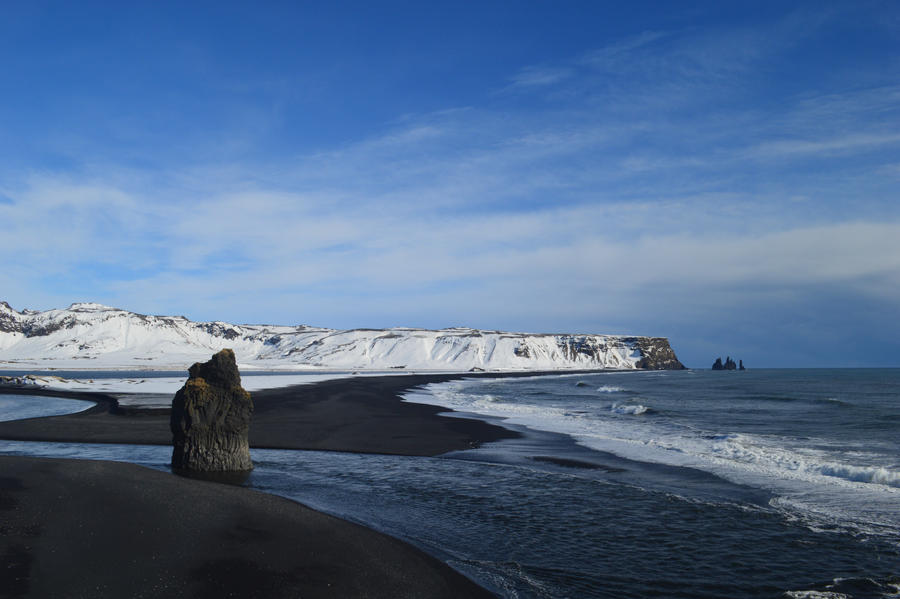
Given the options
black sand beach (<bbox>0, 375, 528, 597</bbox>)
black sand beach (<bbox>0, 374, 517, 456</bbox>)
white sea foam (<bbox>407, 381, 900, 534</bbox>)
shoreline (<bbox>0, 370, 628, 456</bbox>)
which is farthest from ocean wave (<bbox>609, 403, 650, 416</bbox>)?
black sand beach (<bbox>0, 375, 528, 597</bbox>)

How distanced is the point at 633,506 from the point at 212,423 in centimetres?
1243

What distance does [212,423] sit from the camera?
16688mm

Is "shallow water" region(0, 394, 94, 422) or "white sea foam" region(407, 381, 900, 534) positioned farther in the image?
"shallow water" region(0, 394, 94, 422)

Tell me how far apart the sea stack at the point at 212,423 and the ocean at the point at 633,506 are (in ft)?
4.09

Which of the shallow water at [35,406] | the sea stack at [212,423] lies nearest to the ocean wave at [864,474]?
the sea stack at [212,423]

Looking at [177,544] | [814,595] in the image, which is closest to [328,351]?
[177,544]

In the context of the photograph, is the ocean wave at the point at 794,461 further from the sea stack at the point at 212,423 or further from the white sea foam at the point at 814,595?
the sea stack at the point at 212,423

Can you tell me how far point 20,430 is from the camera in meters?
25.0

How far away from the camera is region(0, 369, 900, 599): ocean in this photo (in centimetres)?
946

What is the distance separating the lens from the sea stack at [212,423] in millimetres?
16484

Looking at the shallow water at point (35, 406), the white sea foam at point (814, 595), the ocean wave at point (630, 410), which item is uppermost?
the white sea foam at point (814, 595)

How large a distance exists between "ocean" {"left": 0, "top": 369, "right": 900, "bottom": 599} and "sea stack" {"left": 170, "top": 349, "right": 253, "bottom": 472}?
4.09 feet

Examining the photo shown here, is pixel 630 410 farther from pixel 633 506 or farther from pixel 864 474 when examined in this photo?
pixel 633 506

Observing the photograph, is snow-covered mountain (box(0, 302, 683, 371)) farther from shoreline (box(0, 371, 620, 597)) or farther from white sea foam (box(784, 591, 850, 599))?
white sea foam (box(784, 591, 850, 599))
